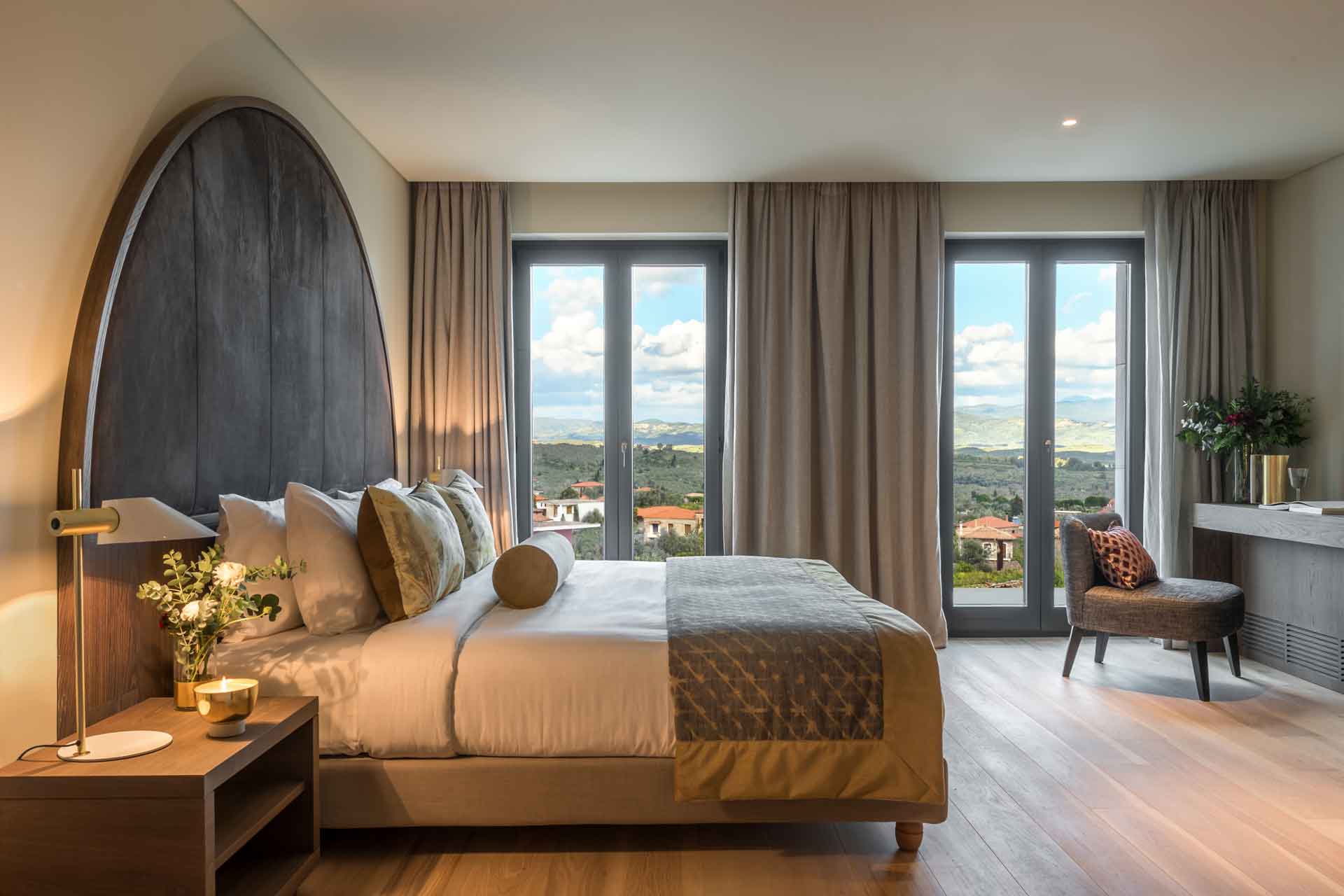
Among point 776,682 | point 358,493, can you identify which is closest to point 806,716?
point 776,682

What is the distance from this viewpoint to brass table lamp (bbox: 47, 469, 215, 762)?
1.71 metres

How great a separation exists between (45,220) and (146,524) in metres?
0.79

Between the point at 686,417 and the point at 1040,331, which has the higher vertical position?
the point at 1040,331

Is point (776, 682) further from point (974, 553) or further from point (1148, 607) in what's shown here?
point (974, 553)

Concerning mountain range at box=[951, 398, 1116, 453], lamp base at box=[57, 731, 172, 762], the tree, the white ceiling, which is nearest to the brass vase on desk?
mountain range at box=[951, 398, 1116, 453]

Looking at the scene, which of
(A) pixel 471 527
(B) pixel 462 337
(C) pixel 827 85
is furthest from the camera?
(B) pixel 462 337

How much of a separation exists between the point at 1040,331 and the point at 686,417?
2.23m

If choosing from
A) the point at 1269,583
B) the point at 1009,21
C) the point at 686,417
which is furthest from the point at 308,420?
the point at 1269,583

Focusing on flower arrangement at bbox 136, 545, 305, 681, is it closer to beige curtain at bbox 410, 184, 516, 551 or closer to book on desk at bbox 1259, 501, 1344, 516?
beige curtain at bbox 410, 184, 516, 551

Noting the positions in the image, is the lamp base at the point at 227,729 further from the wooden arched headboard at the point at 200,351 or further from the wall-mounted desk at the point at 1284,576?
the wall-mounted desk at the point at 1284,576

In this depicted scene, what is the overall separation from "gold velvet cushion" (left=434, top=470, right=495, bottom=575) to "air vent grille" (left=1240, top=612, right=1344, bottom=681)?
13.3ft

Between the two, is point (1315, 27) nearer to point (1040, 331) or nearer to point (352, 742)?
point (1040, 331)

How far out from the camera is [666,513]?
5.09 metres

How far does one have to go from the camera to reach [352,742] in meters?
2.29
